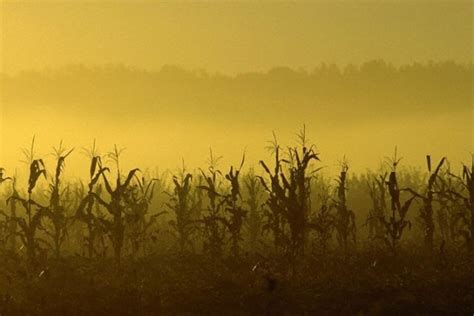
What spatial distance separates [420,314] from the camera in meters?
13.8

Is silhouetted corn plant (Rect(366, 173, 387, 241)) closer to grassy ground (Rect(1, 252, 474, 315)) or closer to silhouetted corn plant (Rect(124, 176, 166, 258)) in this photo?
grassy ground (Rect(1, 252, 474, 315))

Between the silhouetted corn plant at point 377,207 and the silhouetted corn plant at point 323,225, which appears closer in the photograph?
the silhouetted corn plant at point 323,225

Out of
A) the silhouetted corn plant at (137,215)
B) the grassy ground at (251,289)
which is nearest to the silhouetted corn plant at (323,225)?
the grassy ground at (251,289)

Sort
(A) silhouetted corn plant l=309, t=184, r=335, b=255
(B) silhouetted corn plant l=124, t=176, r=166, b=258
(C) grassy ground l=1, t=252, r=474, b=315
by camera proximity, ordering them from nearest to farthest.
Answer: (C) grassy ground l=1, t=252, r=474, b=315
(A) silhouetted corn plant l=309, t=184, r=335, b=255
(B) silhouetted corn plant l=124, t=176, r=166, b=258

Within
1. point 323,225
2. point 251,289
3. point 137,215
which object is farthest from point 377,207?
point 251,289

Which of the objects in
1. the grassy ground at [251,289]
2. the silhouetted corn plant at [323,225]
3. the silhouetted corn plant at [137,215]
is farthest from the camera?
the silhouetted corn plant at [137,215]

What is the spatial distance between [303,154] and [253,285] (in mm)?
4044

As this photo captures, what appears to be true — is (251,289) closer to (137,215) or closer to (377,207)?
(137,215)

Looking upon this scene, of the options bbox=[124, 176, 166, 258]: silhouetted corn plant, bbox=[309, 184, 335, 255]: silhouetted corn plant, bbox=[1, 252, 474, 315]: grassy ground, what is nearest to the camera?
bbox=[1, 252, 474, 315]: grassy ground

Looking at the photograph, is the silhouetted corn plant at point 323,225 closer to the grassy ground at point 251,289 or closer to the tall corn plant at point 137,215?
the grassy ground at point 251,289

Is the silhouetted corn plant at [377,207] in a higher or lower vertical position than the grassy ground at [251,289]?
higher

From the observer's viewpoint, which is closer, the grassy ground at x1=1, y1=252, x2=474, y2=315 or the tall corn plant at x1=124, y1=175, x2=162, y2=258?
the grassy ground at x1=1, y1=252, x2=474, y2=315

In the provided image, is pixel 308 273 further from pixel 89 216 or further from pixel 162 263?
pixel 89 216

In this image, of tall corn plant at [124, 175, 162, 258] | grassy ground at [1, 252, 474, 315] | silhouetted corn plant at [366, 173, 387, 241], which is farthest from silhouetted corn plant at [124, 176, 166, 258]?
silhouetted corn plant at [366, 173, 387, 241]
